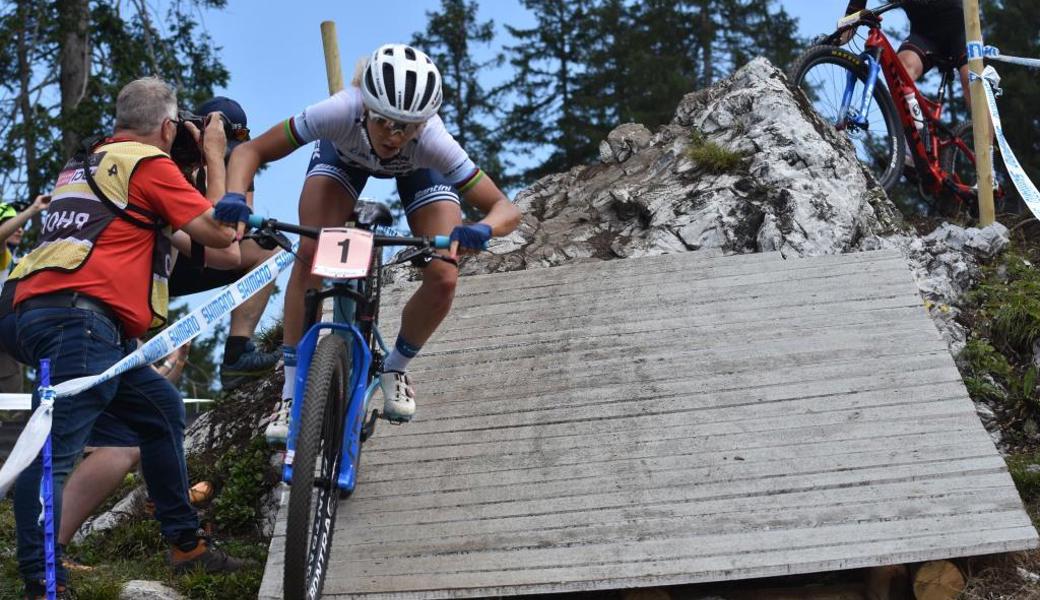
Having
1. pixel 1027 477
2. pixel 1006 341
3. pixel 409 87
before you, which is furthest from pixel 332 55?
pixel 1027 477

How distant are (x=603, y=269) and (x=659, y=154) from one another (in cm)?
216

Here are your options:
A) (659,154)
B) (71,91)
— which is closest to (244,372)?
(659,154)

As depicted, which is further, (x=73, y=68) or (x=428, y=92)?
(x=73, y=68)

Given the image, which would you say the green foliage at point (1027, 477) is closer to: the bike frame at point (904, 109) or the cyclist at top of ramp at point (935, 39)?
the bike frame at point (904, 109)

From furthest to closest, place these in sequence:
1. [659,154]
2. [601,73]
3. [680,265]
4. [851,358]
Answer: [601,73]
[659,154]
[680,265]
[851,358]

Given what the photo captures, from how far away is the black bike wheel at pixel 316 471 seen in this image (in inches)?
147

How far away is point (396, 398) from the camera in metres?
4.91

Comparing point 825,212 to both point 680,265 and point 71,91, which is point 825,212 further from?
point 71,91

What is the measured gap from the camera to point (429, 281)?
15.7 ft

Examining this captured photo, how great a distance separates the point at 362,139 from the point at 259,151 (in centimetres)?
43

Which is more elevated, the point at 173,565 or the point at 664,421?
the point at 664,421

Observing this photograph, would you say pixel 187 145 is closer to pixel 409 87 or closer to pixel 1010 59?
pixel 409 87

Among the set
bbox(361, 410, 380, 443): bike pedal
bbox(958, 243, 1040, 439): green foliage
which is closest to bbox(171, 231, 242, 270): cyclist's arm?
bbox(361, 410, 380, 443): bike pedal

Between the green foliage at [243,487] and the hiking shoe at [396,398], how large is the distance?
140cm
